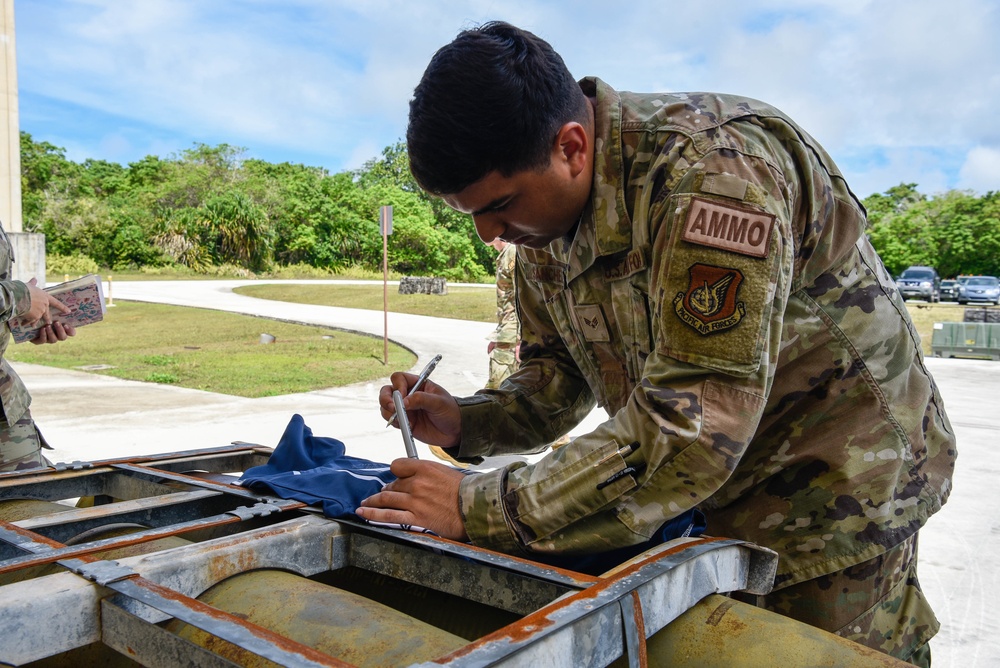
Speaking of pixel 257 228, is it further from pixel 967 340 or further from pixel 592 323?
pixel 592 323

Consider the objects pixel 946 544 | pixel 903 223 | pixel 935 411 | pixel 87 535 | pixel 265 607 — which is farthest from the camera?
pixel 903 223

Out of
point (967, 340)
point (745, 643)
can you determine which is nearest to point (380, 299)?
point (967, 340)

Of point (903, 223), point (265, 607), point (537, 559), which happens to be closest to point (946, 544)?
point (537, 559)

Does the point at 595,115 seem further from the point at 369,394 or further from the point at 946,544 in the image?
the point at 369,394

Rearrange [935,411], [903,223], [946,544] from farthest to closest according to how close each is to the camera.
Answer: [903,223]
[946,544]
[935,411]

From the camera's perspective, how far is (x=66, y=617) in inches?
38.9

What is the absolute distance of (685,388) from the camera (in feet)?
3.91

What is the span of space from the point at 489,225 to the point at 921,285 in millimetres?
29829

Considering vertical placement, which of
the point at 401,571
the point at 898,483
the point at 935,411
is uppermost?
the point at 935,411

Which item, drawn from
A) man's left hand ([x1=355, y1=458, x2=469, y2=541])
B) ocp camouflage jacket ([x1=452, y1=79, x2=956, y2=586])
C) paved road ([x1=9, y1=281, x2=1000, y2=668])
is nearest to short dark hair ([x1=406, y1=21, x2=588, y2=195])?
ocp camouflage jacket ([x1=452, y1=79, x2=956, y2=586])

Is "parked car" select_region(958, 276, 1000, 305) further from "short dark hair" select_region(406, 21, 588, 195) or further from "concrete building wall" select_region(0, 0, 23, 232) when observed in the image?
"short dark hair" select_region(406, 21, 588, 195)

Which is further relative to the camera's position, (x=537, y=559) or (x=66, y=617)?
(x=537, y=559)

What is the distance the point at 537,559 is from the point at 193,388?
24.2 ft

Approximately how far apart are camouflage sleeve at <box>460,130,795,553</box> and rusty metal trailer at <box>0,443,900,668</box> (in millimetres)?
86
